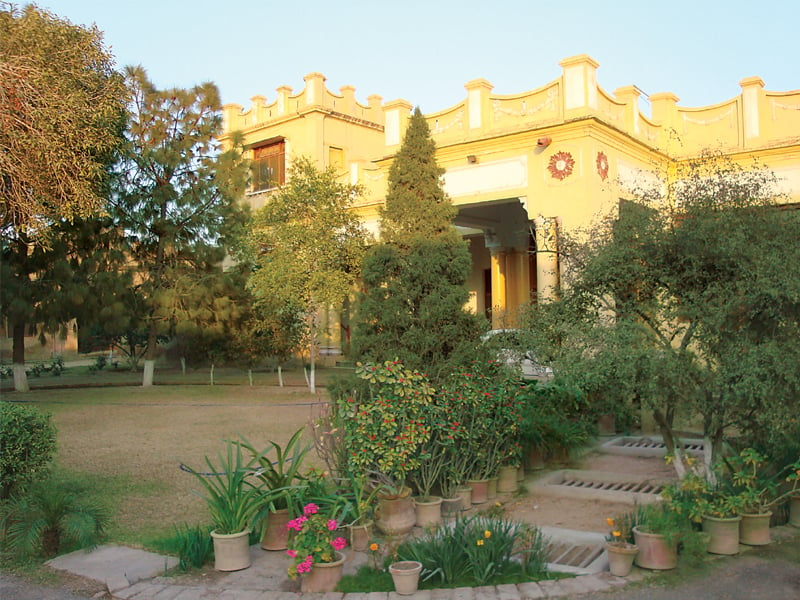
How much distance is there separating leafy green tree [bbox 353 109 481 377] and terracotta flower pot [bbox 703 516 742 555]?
2.77m

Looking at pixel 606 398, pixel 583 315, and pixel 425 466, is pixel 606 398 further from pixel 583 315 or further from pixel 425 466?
pixel 425 466

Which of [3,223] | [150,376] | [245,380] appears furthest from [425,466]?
[245,380]

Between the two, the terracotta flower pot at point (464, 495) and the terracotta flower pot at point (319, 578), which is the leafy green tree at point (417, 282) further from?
the terracotta flower pot at point (319, 578)

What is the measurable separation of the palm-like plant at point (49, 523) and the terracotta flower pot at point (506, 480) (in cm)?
362

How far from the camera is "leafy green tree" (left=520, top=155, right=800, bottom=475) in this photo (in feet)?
17.3

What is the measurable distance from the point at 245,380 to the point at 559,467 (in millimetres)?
16367

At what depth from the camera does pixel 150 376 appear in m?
20.5

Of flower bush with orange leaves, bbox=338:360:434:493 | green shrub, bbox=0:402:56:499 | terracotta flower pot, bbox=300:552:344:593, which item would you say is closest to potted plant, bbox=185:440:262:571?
terracotta flower pot, bbox=300:552:344:593

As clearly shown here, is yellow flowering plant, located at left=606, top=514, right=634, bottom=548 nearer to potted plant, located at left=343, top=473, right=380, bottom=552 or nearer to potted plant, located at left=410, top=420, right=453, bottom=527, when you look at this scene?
potted plant, located at left=410, top=420, right=453, bottom=527

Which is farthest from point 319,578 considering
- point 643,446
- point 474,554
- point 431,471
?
point 643,446

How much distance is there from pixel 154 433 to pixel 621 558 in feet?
29.2

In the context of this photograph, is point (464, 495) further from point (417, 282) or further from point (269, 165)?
point (269, 165)

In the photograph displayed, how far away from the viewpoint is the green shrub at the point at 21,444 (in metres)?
6.10

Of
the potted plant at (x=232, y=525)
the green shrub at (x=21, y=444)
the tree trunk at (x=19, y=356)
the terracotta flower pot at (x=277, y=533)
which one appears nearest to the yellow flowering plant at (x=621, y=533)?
the terracotta flower pot at (x=277, y=533)
